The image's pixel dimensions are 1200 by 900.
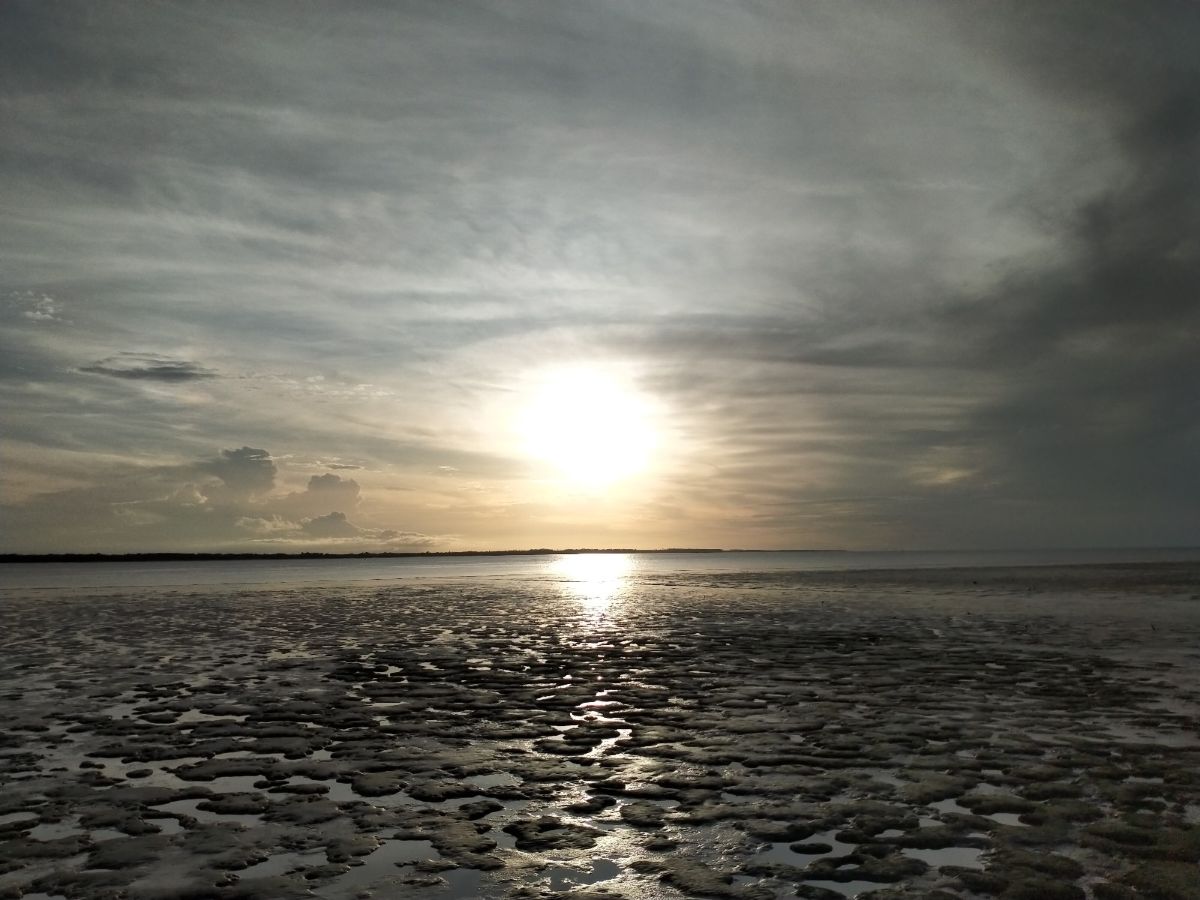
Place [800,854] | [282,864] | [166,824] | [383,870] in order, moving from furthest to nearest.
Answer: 1. [166,824]
2. [800,854]
3. [282,864]
4. [383,870]

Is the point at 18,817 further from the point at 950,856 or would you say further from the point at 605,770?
the point at 950,856

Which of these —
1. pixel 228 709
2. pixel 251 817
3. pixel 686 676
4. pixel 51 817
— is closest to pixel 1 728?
pixel 228 709

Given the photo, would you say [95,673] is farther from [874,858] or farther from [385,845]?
[874,858]

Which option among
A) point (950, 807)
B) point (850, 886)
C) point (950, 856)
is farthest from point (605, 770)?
point (950, 856)

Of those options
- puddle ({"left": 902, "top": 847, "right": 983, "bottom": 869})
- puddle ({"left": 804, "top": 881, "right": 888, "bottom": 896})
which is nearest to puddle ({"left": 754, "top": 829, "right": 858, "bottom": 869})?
puddle ({"left": 804, "top": 881, "right": 888, "bottom": 896})

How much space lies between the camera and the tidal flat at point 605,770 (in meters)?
7.18

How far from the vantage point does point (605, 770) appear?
10.5 metres

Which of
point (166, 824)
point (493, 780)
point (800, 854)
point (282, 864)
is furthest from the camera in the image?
point (493, 780)

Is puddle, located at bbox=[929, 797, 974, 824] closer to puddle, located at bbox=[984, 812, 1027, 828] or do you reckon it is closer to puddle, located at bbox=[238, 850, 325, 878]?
puddle, located at bbox=[984, 812, 1027, 828]

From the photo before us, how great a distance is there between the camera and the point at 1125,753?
11.2 metres

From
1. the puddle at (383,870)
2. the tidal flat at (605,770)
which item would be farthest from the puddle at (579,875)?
the puddle at (383,870)

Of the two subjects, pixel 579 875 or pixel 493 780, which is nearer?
pixel 579 875

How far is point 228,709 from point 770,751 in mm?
9571

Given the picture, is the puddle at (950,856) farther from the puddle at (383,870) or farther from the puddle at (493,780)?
the puddle at (493,780)
